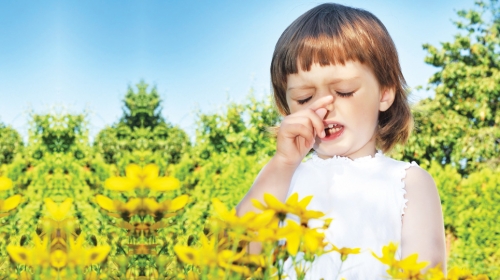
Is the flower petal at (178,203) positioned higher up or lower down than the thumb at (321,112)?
lower down

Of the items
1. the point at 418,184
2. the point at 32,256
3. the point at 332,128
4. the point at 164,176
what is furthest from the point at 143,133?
the point at 32,256

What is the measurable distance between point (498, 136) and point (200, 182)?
23.5 feet

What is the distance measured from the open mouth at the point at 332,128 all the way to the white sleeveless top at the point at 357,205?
167 millimetres

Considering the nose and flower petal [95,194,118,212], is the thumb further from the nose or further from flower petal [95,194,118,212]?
flower petal [95,194,118,212]

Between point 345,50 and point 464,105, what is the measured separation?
10294mm

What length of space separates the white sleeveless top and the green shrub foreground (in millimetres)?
535

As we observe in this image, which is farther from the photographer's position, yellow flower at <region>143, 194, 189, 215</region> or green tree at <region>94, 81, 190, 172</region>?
green tree at <region>94, 81, 190, 172</region>

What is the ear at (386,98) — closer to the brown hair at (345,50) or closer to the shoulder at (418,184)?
the brown hair at (345,50)

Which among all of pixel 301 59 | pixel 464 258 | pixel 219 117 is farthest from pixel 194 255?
pixel 219 117

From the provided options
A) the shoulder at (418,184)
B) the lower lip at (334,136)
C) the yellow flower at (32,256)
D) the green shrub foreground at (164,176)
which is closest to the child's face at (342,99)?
the lower lip at (334,136)

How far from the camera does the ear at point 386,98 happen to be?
2223 millimetres

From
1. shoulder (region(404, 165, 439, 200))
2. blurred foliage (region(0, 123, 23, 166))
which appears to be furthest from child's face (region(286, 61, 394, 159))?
blurred foliage (region(0, 123, 23, 166))

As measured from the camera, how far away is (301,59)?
2.05m

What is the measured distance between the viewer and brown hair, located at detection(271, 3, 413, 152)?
6.73 ft
